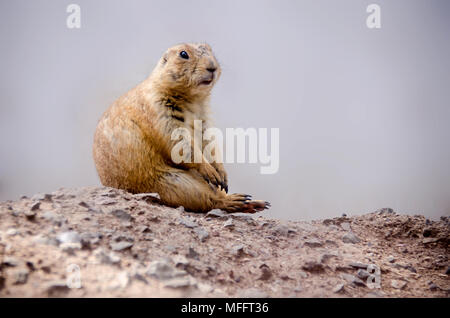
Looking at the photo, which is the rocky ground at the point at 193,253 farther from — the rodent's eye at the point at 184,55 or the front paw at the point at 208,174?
the rodent's eye at the point at 184,55

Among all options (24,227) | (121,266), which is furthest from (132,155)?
(121,266)

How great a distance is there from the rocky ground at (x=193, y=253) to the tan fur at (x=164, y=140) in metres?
0.25

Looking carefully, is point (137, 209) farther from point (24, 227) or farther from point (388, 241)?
point (388, 241)

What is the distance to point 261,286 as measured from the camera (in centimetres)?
214

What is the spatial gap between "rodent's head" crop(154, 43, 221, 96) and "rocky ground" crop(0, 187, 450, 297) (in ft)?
3.62

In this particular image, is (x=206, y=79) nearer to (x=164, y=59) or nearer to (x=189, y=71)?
(x=189, y=71)

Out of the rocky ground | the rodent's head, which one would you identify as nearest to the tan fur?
the rodent's head

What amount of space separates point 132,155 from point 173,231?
3.49 feet

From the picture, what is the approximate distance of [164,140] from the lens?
11.4ft

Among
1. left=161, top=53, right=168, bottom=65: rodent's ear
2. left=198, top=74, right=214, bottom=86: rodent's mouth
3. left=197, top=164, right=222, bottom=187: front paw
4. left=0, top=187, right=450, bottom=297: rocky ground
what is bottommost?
left=0, top=187, right=450, bottom=297: rocky ground

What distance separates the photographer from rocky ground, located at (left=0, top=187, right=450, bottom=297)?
185 cm

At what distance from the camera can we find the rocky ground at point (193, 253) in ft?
6.06

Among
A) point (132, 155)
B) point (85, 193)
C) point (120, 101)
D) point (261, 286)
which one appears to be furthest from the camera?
point (120, 101)

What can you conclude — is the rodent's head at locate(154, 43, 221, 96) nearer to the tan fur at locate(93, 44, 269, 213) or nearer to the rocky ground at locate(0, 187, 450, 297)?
the tan fur at locate(93, 44, 269, 213)
